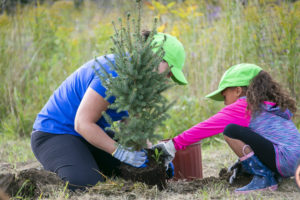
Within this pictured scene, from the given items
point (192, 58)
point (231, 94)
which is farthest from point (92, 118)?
point (192, 58)

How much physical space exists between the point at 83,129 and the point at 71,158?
1.09ft

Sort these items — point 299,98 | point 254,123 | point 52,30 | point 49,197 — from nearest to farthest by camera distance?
point 49,197, point 254,123, point 299,98, point 52,30

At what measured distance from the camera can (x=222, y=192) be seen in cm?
222

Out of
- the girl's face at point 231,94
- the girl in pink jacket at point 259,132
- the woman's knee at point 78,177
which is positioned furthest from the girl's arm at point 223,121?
the woman's knee at point 78,177

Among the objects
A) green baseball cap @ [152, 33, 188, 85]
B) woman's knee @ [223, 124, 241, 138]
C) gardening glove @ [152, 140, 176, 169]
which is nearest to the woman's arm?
gardening glove @ [152, 140, 176, 169]

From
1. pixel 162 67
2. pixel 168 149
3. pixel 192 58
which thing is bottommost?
pixel 168 149

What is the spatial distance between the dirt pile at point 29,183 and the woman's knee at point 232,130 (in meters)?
1.17

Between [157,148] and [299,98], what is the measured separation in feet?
7.65

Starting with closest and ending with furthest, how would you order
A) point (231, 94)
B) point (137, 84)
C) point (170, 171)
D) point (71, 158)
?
point (137, 84)
point (71, 158)
point (231, 94)
point (170, 171)

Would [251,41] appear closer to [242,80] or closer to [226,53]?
[226,53]

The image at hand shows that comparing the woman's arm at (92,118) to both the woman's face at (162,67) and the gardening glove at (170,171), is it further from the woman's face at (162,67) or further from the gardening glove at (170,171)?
the gardening glove at (170,171)

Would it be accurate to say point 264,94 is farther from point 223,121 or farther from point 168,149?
point 168,149

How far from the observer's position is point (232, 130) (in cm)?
234

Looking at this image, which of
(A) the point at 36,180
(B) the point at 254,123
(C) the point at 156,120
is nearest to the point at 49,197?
(A) the point at 36,180
